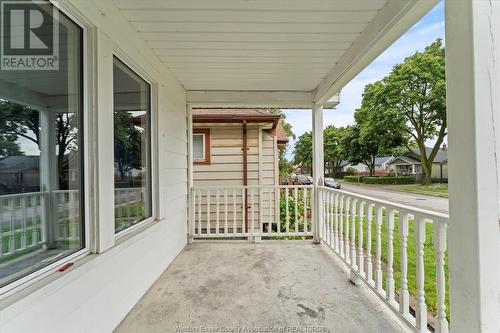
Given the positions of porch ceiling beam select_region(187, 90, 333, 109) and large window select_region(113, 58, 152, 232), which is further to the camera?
porch ceiling beam select_region(187, 90, 333, 109)

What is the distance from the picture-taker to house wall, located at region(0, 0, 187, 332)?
110cm

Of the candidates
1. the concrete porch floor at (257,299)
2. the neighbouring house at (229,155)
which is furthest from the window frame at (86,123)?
the neighbouring house at (229,155)

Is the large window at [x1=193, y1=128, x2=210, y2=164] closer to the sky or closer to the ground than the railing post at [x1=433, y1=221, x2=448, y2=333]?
closer to the sky

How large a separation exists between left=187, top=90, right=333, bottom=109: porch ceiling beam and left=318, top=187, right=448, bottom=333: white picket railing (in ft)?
5.11

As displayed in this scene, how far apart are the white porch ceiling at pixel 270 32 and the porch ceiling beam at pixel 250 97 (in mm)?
651

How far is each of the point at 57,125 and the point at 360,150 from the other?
86.1 ft

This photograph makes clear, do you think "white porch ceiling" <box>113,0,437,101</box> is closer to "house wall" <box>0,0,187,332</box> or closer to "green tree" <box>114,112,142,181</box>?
"house wall" <box>0,0,187,332</box>

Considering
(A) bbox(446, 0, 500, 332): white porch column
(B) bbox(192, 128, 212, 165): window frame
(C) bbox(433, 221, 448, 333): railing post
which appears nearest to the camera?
(A) bbox(446, 0, 500, 332): white porch column

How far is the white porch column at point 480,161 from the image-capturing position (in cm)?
91

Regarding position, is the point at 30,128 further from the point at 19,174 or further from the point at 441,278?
the point at 441,278

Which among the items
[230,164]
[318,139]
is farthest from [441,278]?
[230,164]

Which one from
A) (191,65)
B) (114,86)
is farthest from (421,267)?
(191,65)

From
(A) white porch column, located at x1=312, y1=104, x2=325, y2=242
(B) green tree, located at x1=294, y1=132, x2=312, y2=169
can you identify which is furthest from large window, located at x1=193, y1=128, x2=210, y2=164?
(B) green tree, located at x1=294, y1=132, x2=312, y2=169

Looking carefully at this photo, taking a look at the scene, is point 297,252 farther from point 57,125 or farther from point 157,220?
point 57,125
